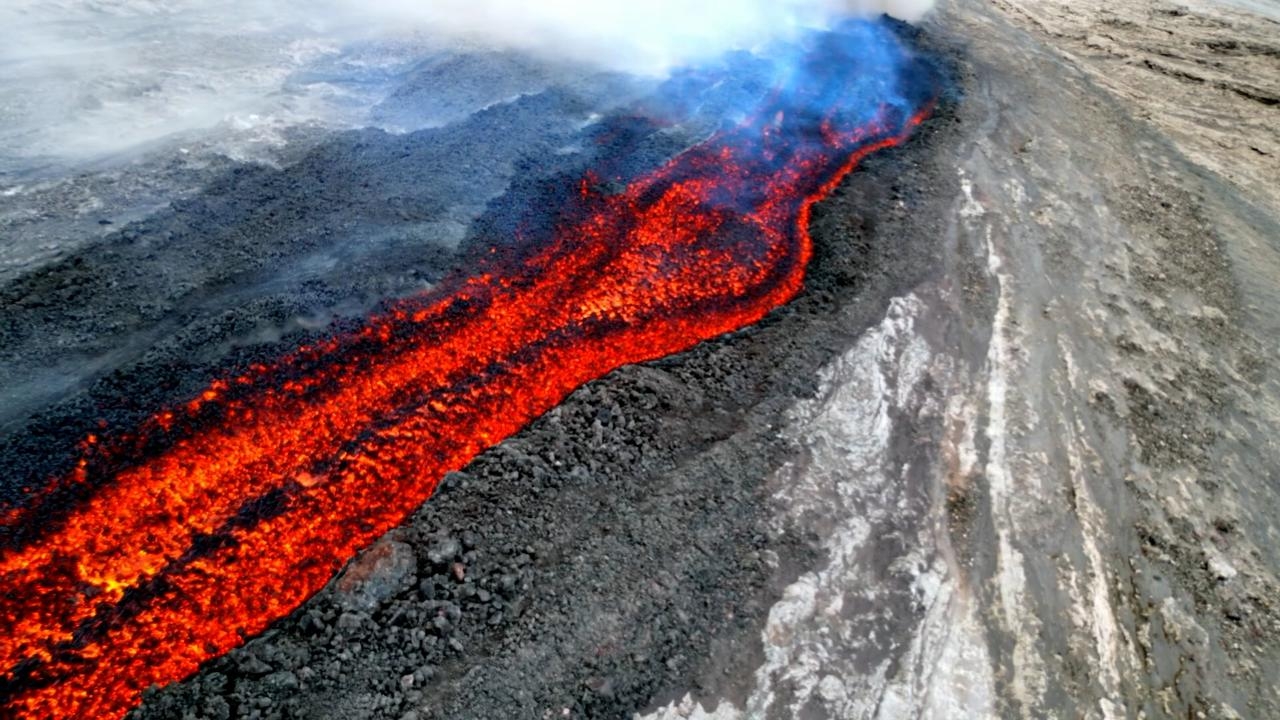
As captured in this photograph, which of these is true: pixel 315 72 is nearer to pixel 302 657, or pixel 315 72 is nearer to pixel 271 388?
pixel 271 388

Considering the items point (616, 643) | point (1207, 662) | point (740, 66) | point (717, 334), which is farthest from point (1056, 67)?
point (616, 643)

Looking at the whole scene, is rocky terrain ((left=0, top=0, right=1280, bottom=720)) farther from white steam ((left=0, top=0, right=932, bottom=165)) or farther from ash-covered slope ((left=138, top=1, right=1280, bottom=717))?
white steam ((left=0, top=0, right=932, bottom=165))

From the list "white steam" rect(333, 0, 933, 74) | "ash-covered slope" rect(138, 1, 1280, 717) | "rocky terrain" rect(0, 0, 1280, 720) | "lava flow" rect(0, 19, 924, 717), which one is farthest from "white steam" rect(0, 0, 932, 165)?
"ash-covered slope" rect(138, 1, 1280, 717)

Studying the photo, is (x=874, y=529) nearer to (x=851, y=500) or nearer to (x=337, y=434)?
(x=851, y=500)

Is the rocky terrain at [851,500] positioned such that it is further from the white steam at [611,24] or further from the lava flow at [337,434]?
the white steam at [611,24]

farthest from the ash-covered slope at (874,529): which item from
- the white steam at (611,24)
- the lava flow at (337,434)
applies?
the white steam at (611,24)

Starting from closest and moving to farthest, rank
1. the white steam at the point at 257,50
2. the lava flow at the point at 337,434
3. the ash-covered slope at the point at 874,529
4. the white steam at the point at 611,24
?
the lava flow at the point at 337,434, the ash-covered slope at the point at 874,529, the white steam at the point at 257,50, the white steam at the point at 611,24

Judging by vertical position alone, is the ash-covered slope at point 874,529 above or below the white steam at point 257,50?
below
